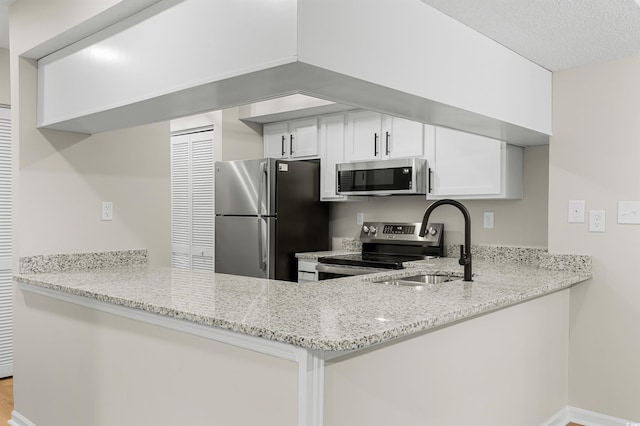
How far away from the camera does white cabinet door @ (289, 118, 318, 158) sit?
4.54m

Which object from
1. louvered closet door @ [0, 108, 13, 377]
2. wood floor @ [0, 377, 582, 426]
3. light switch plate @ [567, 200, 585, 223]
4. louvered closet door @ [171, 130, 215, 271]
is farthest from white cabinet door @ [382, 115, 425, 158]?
louvered closet door @ [0, 108, 13, 377]

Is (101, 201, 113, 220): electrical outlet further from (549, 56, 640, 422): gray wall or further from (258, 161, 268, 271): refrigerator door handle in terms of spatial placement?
(549, 56, 640, 422): gray wall

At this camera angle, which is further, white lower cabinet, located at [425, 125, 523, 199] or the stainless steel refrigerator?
the stainless steel refrigerator

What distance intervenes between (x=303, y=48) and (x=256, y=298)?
3.01 ft

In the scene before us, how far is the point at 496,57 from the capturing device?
8.10ft

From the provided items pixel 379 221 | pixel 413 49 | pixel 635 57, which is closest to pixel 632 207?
pixel 635 57

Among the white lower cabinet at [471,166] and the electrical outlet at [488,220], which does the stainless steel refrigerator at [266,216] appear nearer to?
the white lower cabinet at [471,166]

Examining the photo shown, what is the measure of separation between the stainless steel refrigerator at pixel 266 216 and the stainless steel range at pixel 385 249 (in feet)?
1.37

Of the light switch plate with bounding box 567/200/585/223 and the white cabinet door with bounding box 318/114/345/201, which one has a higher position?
the white cabinet door with bounding box 318/114/345/201

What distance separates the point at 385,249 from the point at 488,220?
0.90 m

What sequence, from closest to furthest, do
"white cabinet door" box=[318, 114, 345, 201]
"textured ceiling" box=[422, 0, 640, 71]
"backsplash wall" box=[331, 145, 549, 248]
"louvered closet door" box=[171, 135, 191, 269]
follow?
1. "textured ceiling" box=[422, 0, 640, 71]
2. "backsplash wall" box=[331, 145, 549, 248]
3. "white cabinet door" box=[318, 114, 345, 201]
4. "louvered closet door" box=[171, 135, 191, 269]

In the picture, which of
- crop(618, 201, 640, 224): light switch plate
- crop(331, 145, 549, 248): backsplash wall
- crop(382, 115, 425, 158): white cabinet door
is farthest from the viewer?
crop(382, 115, 425, 158): white cabinet door

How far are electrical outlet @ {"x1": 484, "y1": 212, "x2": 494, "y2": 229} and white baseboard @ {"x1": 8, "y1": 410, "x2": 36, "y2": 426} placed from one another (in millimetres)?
3167

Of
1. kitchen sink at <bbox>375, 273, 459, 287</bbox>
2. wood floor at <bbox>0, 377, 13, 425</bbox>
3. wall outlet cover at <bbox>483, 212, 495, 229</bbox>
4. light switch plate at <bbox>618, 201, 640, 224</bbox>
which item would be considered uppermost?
light switch plate at <bbox>618, 201, 640, 224</bbox>
